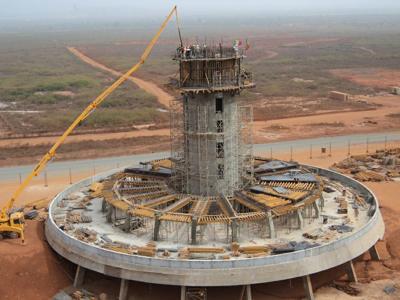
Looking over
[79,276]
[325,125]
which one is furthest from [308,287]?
[325,125]

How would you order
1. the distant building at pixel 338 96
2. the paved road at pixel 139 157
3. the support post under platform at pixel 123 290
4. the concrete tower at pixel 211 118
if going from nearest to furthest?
the support post under platform at pixel 123 290 → the concrete tower at pixel 211 118 → the paved road at pixel 139 157 → the distant building at pixel 338 96

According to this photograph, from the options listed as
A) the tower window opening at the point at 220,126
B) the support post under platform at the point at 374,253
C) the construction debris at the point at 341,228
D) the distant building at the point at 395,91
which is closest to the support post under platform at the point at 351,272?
the construction debris at the point at 341,228

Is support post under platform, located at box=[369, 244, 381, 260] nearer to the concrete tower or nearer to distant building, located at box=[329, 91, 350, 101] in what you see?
the concrete tower

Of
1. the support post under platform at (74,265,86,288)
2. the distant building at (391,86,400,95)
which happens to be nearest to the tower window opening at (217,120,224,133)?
the support post under platform at (74,265,86,288)

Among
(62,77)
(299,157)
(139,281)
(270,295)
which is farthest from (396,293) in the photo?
(62,77)

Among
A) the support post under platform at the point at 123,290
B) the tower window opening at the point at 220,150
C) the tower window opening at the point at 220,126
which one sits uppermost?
the tower window opening at the point at 220,126

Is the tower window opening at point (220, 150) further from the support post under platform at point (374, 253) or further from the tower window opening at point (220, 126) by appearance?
the support post under platform at point (374, 253)
